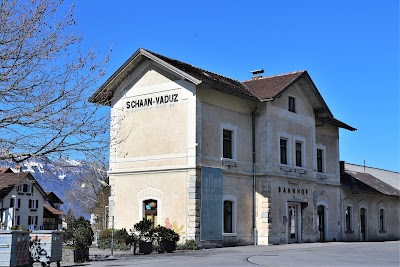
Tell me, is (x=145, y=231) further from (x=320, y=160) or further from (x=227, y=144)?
(x=320, y=160)

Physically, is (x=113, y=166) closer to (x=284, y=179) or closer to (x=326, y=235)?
(x=284, y=179)

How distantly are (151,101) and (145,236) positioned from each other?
6.92 meters

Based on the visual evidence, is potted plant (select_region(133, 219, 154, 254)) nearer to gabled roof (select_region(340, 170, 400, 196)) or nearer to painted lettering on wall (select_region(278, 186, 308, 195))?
painted lettering on wall (select_region(278, 186, 308, 195))

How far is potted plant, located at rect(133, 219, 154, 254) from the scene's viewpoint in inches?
859

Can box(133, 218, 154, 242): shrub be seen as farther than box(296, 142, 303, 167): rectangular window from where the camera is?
No

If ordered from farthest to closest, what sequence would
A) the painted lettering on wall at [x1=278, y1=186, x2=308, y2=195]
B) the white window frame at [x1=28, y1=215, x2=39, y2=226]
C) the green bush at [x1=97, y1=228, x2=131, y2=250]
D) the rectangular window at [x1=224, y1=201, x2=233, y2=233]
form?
the white window frame at [x1=28, y1=215, x2=39, y2=226] < the painted lettering on wall at [x1=278, y1=186, x2=308, y2=195] < the rectangular window at [x1=224, y1=201, x2=233, y2=233] < the green bush at [x1=97, y1=228, x2=131, y2=250]

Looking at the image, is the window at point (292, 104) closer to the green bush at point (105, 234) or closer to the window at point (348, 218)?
the window at point (348, 218)

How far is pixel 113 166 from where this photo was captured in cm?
2723

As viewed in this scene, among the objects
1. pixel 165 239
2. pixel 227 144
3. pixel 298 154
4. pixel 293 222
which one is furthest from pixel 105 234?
pixel 298 154

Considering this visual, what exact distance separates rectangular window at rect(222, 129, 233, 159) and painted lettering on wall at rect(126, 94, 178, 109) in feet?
10.1

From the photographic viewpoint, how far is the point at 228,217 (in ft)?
85.0

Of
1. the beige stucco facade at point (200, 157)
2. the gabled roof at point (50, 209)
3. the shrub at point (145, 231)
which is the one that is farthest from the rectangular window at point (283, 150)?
the gabled roof at point (50, 209)

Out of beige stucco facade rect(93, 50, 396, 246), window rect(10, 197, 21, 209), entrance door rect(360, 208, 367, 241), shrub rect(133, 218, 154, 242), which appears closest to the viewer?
shrub rect(133, 218, 154, 242)

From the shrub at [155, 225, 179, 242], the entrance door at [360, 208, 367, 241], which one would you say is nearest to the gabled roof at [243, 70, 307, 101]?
the shrub at [155, 225, 179, 242]
